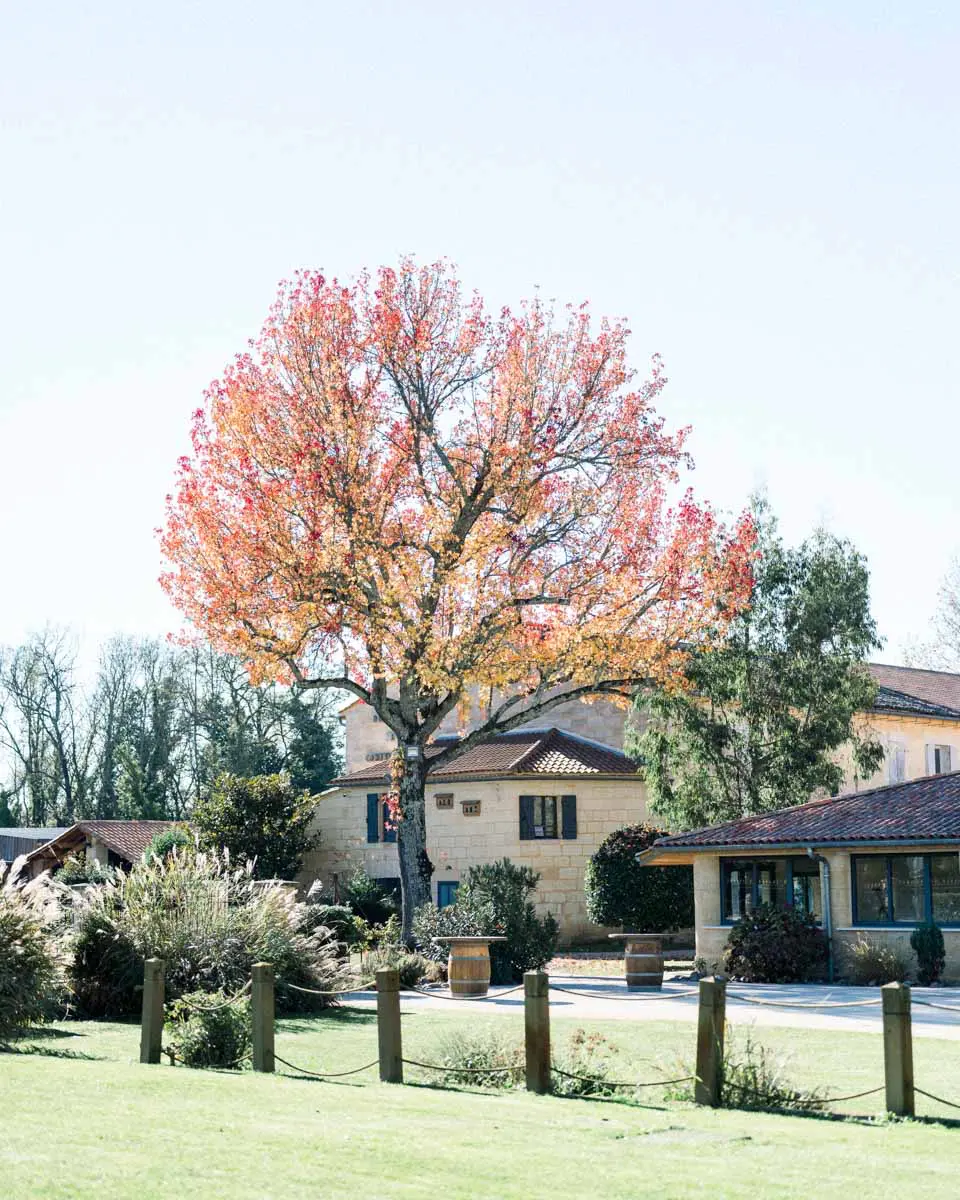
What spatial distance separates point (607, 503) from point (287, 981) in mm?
14533

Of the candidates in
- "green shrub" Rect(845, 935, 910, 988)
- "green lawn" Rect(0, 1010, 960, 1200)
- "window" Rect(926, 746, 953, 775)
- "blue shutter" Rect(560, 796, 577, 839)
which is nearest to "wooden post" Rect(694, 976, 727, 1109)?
"green lawn" Rect(0, 1010, 960, 1200)

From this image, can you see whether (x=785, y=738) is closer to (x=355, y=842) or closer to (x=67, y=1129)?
(x=355, y=842)

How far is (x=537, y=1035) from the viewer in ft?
42.5

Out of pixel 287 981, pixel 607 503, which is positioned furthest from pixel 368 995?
pixel 607 503

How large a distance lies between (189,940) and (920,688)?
34764 mm

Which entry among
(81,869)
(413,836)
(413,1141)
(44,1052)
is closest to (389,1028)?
(413,1141)

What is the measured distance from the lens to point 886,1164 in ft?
30.5

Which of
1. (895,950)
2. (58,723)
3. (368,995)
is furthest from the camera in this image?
(58,723)

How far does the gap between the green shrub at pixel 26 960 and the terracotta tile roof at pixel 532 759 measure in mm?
23285

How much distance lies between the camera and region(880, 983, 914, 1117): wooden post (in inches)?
444

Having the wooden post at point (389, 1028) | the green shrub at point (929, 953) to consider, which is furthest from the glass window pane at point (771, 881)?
the wooden post at point (389, 1028)

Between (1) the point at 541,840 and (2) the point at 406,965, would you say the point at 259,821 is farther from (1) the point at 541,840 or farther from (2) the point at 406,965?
(2) the point at 406,965

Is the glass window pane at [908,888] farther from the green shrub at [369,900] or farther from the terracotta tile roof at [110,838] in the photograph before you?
the terracotta tile roof at [110,838]

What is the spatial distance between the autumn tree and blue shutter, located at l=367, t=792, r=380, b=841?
1361cm
